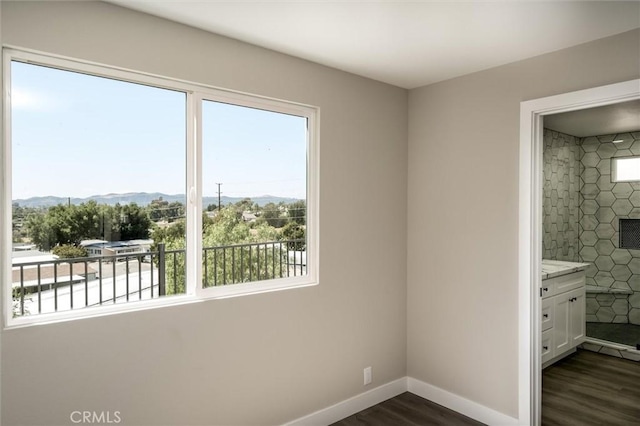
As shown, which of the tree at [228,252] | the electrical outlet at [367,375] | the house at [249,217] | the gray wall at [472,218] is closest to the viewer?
the tree at [228,252]

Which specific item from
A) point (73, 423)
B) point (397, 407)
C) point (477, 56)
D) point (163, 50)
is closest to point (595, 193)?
point (477, 56)

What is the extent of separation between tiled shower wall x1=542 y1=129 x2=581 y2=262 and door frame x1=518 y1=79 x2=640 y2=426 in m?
2.14

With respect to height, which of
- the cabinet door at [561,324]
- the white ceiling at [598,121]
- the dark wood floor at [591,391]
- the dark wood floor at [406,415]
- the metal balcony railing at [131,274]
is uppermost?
the white ceiling at [598,121]

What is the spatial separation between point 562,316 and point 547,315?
12.2 inches

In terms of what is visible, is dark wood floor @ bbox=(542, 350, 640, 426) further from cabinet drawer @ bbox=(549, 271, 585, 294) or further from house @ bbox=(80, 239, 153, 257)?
house @ bbox=(80, 239, 153, 257)

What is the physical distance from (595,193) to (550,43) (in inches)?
133

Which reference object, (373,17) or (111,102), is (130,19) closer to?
(111,102)

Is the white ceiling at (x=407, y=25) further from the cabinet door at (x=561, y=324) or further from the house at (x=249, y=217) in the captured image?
the cabinet door at (x=561, y=324)

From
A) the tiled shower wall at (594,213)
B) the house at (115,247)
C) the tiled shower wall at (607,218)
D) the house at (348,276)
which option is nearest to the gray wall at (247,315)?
the house at (348,276)

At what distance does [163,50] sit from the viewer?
88.6 inches

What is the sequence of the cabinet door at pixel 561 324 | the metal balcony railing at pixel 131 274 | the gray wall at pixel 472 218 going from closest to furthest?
the metal balcony railing at pixel 131 274
the gray wall at pixel 472 218
the cabinet door at pixel 561 324

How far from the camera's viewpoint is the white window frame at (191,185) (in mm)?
1864

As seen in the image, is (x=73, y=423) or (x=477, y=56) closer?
(x=73, y=423)

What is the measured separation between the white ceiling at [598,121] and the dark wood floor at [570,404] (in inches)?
90.0
